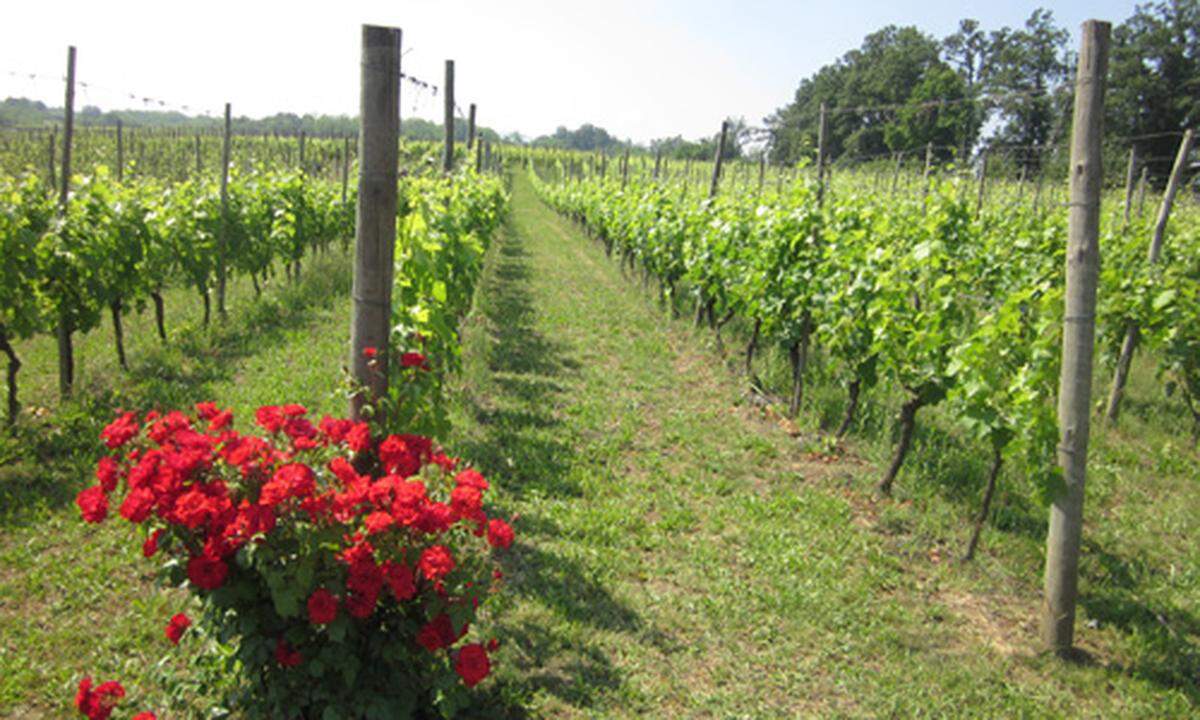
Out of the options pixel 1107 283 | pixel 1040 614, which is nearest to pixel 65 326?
pixel 1040 614

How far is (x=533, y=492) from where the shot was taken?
15.9 feet

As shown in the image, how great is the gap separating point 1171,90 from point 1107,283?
146 feet

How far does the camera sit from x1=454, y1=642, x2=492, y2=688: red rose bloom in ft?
7.93

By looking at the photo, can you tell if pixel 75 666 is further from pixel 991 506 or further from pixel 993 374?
pixel 991 506

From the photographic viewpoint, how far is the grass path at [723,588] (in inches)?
125

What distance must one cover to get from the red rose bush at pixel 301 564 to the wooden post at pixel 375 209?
725 mm

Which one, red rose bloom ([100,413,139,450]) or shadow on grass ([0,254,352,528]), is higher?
red rose bloom ([100,413,139,450])

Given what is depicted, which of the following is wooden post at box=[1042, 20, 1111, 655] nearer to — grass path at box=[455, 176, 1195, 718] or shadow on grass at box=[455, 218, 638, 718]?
grass path at box=[455, 176, 1195, 718]

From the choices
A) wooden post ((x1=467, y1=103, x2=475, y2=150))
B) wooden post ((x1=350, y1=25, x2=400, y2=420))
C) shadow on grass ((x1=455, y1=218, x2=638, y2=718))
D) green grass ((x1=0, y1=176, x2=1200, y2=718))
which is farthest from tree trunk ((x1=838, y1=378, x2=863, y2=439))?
wooden post ((x1=467, y1=103, x2=475, y2=150))

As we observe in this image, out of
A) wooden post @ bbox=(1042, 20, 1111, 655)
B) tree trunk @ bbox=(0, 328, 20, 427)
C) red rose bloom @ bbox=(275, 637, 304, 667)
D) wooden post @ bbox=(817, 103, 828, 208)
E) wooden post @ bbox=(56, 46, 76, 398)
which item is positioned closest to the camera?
red rose bloom @ bbox=(275, 637, 304, 667)

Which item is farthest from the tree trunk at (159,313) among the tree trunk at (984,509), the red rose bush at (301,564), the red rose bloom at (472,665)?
the tree trunk at (984,509)

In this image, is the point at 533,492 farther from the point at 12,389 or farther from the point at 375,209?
the point at 12,389

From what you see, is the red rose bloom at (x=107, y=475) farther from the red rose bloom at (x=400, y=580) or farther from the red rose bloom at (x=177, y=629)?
the red rose bloom at (x=400, y=580)

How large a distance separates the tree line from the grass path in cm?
474
